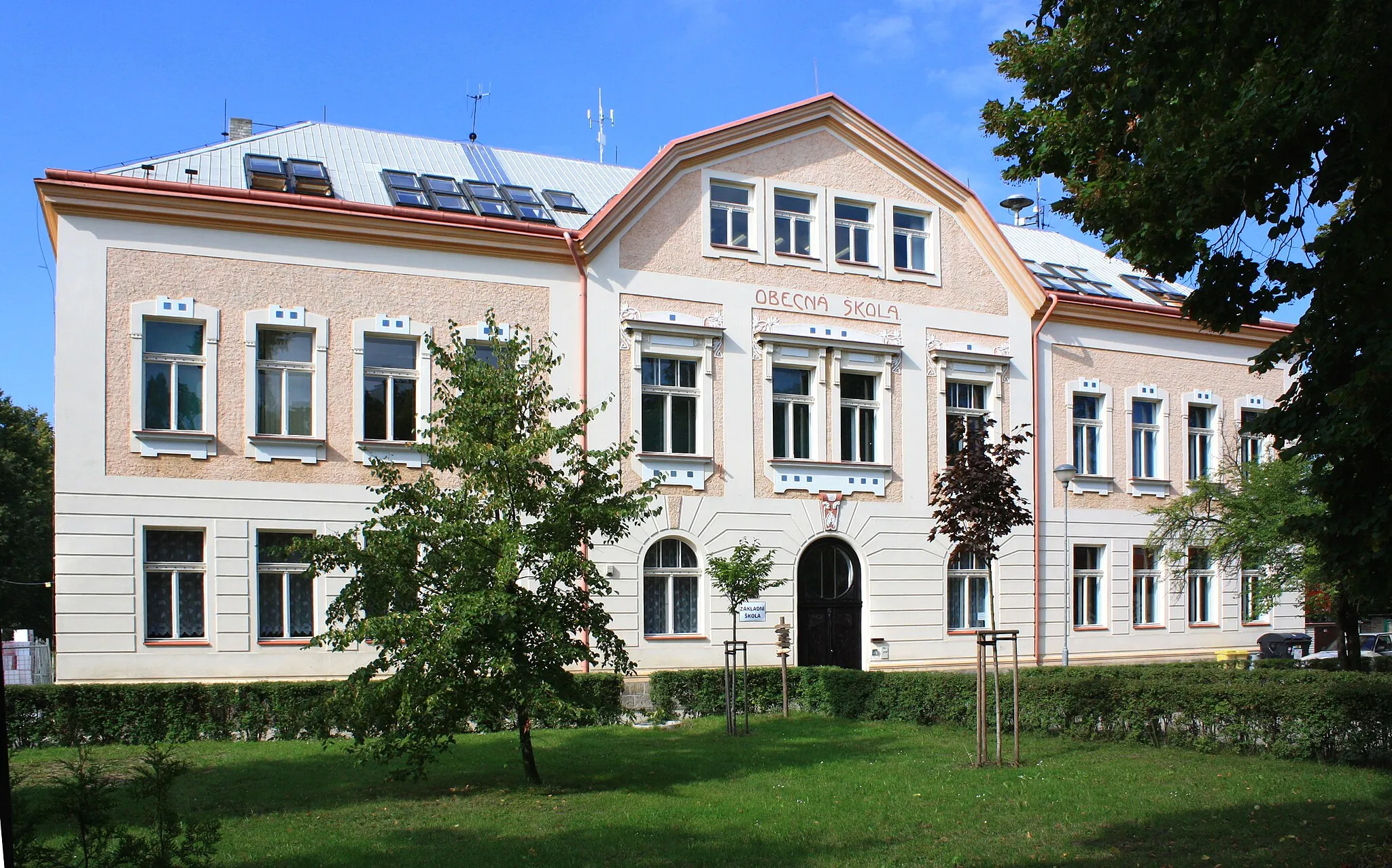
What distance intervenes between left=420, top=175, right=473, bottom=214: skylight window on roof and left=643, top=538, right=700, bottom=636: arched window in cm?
788

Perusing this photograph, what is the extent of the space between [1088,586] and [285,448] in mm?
18697

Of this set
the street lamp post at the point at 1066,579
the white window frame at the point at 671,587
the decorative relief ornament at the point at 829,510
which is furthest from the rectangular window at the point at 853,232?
the white window frame at the point at 671,587

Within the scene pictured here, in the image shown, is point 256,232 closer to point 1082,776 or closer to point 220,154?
point 220,154

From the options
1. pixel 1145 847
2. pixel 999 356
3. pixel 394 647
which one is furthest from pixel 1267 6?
pixel 999 356

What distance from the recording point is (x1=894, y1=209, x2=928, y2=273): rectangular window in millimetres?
26875

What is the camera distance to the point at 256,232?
2116cm

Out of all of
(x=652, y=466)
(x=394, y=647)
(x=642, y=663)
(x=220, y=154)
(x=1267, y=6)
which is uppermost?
(x=220, y=154)

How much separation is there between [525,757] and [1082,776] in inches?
247

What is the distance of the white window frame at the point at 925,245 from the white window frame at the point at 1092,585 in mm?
7308

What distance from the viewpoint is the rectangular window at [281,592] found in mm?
20844

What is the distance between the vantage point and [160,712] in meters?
18.5

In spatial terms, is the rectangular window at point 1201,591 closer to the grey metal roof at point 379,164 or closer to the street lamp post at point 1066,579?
the street lamp post at point 1066,579

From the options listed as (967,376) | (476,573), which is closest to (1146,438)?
(967,376)

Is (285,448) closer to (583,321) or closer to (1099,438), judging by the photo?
(583,321)
